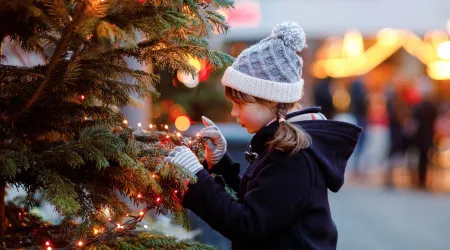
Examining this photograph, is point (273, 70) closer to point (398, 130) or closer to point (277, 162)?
point (277, 162)

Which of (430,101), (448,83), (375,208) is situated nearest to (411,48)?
(448,83)

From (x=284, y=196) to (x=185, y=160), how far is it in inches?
16.0

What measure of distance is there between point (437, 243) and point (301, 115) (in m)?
6.28

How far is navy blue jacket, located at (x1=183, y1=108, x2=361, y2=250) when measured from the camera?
2424 mm

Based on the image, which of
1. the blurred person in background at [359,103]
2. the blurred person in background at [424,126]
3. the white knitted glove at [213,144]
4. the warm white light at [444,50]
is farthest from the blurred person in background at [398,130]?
the white knitted glove at [213,144]

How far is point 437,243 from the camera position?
8.34 m

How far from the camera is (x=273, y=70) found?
2.61 m

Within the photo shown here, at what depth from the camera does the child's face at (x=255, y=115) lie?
265cm

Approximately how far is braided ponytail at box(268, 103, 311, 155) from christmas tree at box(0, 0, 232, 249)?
0.38 meters

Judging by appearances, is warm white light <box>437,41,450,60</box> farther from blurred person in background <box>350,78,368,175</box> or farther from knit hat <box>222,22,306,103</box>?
knit hat <box>222,22,306,103</box>

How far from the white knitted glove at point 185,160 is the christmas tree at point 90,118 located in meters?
0.05

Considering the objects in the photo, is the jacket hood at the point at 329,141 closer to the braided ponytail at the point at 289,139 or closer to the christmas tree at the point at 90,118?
the braided ponytail at the point at 289,139

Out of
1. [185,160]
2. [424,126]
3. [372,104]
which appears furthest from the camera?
[372,104]

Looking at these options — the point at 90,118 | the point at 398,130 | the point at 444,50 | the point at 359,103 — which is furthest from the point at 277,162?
the point at 444,50
